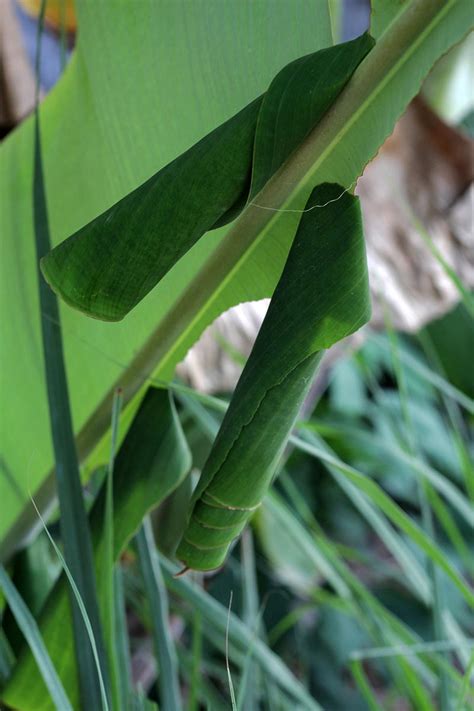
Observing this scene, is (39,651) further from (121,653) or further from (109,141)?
(109,141)

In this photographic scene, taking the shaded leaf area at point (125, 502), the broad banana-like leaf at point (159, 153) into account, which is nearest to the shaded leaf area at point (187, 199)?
the broad banana-like leaf at point (159, 153)

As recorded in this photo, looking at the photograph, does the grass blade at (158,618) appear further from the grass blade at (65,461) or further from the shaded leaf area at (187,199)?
the shaded leaf area at (187,199)

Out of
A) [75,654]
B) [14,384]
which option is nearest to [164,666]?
[75,654]

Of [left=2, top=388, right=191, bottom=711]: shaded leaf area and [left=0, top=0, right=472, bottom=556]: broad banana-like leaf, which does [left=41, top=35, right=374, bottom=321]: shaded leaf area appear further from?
[left=2, top=388, right=191, bottom=711]: shaded leaf area

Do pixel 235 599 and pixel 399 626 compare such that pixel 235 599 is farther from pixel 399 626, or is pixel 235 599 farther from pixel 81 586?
pixel 81 586

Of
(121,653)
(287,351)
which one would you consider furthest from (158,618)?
(287,351)

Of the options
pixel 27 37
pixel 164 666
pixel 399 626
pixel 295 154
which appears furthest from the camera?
pixel 27 37

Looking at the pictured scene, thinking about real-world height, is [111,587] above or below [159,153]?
below
